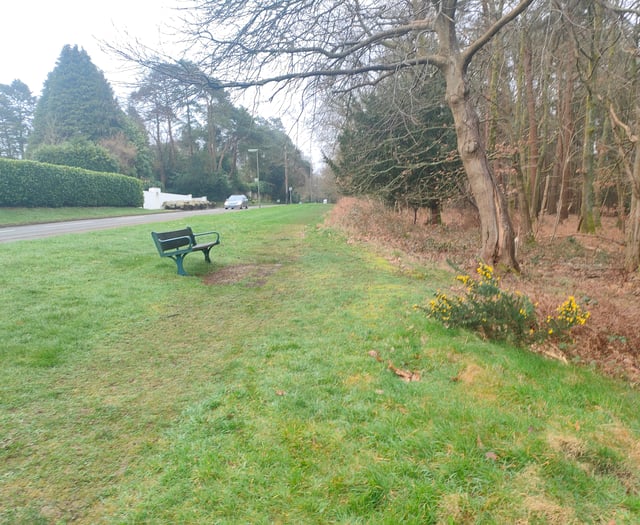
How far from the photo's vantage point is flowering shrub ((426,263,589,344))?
369 centimetres

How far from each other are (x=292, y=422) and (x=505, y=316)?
8.46 feet

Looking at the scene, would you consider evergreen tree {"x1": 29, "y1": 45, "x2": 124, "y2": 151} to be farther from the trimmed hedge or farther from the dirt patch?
the dirt patch

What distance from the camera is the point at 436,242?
1116cm

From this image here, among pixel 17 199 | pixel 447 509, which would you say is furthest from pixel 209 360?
pixel 17 199

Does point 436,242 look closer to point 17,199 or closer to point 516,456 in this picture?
point 516,456

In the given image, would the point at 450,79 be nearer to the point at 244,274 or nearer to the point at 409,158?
the point at 244,274

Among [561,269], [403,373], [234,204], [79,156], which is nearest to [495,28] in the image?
[561,269]

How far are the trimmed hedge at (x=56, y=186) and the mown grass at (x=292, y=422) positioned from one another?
19.5 metres

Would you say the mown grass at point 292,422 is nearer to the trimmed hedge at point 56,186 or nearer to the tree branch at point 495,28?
the tree branch at point 495,28

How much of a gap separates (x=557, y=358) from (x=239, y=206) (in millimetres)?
33429

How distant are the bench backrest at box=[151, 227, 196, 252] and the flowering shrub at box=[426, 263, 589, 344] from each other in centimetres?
489

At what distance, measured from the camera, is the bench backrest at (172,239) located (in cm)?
654

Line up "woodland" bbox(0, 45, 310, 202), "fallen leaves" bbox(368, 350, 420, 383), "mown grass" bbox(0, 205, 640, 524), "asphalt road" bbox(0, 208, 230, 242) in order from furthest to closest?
"asphalt road" bbox(0, 208, 230, 242), "woodland" bbox(0, 45, 310, 202), "fallen leaves" bbox(368, 350, 420, 383), "mown grass" bbox(0, 205, 640, 524)

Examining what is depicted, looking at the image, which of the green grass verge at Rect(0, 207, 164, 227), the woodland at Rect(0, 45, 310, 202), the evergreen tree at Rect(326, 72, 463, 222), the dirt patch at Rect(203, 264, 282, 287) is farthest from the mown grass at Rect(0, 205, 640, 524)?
the green grass verge at Rect(0, 207, 164, 227)
